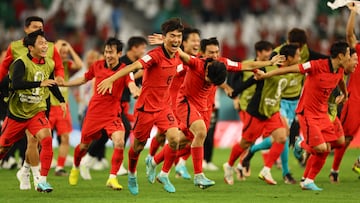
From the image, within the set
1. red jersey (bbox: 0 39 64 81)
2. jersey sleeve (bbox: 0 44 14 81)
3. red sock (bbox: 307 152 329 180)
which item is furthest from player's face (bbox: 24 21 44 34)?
red sock (bbox: 307 152 329 180)

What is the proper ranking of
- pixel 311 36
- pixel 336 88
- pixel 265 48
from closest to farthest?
pixel 336 88
pixel 265 48
pixel 311 36

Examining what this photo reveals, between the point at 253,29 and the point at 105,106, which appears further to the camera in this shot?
the point at 253,29

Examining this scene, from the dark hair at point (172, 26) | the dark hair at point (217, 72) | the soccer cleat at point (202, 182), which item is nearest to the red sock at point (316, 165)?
the soccer cleat at point (202, 182)

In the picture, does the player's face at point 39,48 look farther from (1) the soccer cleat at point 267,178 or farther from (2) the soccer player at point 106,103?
(1) the soccer cleat at point 267,178

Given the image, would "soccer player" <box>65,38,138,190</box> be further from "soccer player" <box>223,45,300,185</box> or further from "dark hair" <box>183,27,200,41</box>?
"soccer player" <box>223,45,300,185</box>

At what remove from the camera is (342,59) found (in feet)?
47.5

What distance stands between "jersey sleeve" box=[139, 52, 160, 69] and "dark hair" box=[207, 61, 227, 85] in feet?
2.62

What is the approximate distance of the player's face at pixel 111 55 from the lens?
1475 centimetres

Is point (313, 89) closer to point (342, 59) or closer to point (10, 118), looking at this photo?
point (342, 59)

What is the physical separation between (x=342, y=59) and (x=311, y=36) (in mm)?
16263

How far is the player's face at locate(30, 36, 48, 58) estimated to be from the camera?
43.8 ft

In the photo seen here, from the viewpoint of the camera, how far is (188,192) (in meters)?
13.8

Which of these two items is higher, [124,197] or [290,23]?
[290,23]

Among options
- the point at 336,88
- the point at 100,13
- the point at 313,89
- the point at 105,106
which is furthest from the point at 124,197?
the point at 100,13
